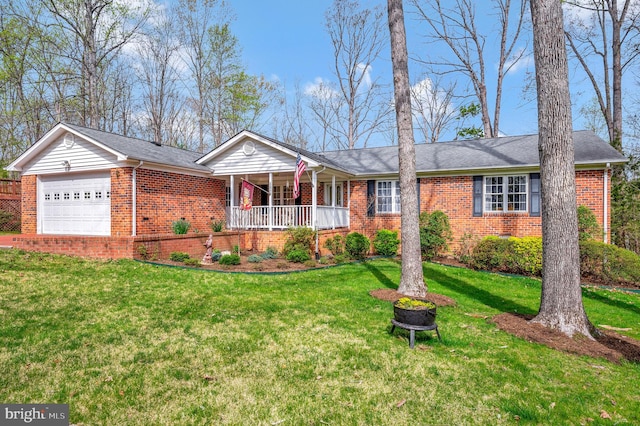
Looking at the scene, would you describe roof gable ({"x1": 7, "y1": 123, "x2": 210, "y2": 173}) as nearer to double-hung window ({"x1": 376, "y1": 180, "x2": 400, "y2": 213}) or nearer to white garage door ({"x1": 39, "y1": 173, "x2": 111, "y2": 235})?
white garage door ({"x1": 39, "y1": 173, "x2": 111, "y2": 235})

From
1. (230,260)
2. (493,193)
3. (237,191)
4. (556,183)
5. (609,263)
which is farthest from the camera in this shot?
(237,191)

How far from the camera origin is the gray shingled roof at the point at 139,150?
11.1m

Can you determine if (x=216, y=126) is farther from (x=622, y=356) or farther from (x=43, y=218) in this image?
(x=622, y=356)

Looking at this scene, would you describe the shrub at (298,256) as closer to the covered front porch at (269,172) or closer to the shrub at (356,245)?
the covered front porch at (269,172)

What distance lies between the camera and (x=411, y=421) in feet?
9.37

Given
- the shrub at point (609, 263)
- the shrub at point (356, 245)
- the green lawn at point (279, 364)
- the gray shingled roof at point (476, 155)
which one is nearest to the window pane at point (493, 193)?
the gray shingled roof at point (476, 155)

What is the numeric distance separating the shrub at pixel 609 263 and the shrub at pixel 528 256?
44.6 inches

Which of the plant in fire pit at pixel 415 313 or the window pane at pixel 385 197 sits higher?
the window pane at pixel 385 197

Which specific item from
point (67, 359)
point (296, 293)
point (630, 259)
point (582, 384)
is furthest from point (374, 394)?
point (630, 259)

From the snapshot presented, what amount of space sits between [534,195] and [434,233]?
363 centimetres

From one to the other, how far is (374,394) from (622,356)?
3504 millimetres

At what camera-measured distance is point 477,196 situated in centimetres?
1296

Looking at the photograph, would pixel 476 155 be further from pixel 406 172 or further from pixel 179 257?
pixel 179 257

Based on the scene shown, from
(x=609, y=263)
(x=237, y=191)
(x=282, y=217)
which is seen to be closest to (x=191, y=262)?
A: (x=282, y=217)
